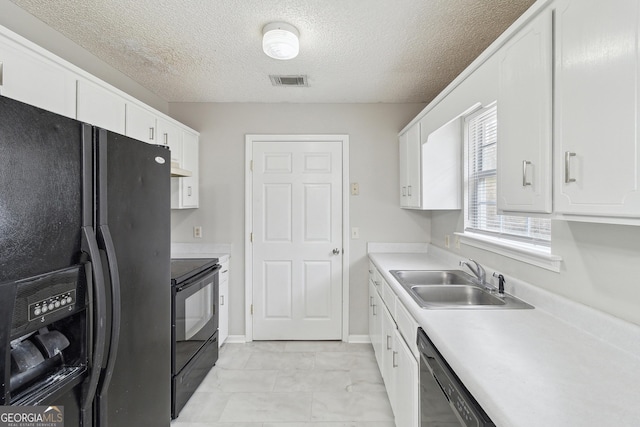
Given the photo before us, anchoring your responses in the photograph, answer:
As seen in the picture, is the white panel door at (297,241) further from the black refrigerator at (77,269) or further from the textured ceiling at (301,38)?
the black refrigerator at (77,269)

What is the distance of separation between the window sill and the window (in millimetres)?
62

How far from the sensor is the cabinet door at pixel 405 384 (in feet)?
4.71

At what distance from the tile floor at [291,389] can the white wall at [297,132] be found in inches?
31.1

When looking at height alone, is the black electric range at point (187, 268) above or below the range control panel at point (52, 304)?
Answer: below

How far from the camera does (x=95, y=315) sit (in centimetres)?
103

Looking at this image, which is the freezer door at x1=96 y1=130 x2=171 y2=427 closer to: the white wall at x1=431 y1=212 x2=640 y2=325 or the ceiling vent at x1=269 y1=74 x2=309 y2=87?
the ceiling vent at x1=269 y1=74 x2=309 y2=87

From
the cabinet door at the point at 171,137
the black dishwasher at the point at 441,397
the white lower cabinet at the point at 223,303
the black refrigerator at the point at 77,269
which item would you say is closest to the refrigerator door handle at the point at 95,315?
the black refrigerator at the point at 77,269

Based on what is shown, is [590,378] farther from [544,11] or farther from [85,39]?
[85,39]

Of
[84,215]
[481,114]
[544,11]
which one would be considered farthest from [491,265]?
[84,215]

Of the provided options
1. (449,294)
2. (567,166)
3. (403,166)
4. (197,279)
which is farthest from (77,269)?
(403,166)

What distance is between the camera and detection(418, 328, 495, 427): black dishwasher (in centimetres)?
88

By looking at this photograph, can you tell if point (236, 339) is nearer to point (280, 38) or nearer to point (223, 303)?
point (223, 303)

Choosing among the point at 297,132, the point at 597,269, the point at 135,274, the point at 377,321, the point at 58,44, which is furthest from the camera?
the point at 297,132

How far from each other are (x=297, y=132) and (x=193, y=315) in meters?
1.95
